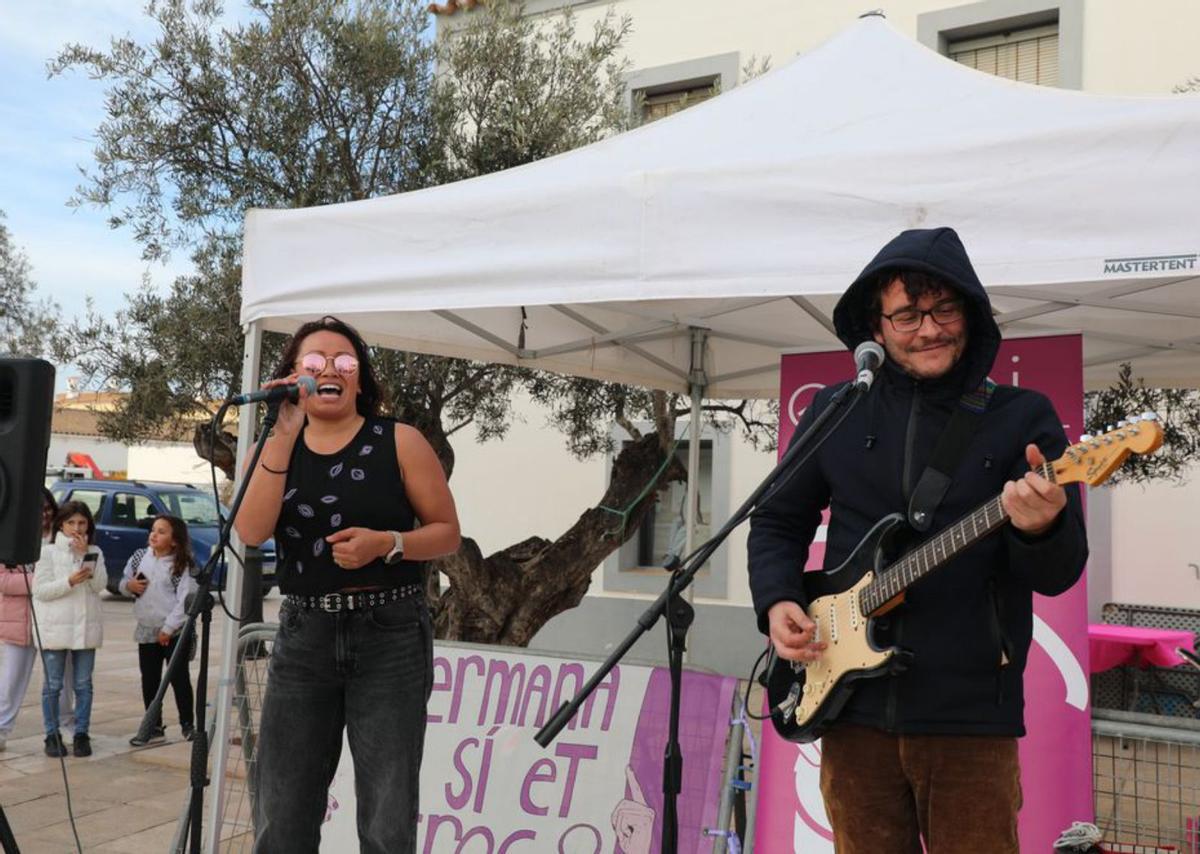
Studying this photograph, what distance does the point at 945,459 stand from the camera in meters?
1.97

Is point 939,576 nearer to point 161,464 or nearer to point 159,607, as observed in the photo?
point 159,607

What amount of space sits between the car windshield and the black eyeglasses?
50.6ft

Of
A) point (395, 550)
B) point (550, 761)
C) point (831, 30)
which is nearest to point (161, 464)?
point (831, 30)

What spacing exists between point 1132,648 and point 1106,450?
239 inches

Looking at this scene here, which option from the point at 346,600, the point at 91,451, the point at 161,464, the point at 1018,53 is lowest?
the point at 346,600

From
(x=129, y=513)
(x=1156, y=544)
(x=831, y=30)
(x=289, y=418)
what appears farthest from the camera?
(x=129, y=513)

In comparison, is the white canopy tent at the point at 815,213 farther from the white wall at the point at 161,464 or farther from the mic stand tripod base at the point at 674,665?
the white wall at the point at 161,464

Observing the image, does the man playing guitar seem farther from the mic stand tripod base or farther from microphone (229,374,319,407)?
microphone (229,374,319,407)

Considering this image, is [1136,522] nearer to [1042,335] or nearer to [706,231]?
[1042,335]

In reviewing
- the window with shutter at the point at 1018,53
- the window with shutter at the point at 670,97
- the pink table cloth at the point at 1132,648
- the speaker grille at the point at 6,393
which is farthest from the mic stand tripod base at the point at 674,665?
the window with shutter at the point at 670,97

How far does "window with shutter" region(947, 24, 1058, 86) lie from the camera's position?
9375 millimetres

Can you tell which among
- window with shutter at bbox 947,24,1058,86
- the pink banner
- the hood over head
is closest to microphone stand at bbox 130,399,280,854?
the hood over head

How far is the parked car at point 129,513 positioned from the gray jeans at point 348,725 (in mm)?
13277

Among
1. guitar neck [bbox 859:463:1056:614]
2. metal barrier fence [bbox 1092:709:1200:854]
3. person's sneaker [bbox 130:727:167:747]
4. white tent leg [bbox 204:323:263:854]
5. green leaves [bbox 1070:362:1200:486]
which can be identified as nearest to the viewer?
guitar neck [bbox 859:463:1056:614]
